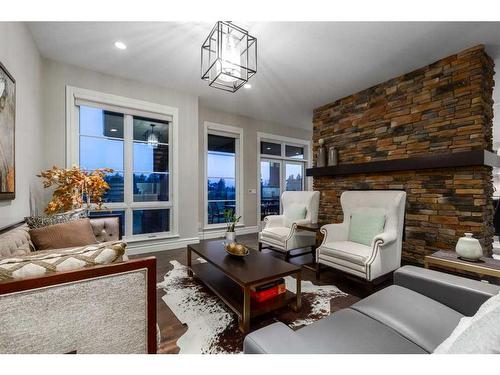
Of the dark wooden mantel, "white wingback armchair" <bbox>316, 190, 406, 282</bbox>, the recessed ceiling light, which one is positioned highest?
the recessed ceiling light

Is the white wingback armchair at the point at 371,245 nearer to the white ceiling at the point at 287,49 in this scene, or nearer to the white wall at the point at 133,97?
the white ceiling at the point at 287,49

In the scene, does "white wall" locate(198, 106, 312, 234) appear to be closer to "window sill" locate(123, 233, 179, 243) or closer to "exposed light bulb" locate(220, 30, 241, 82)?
"window sill" locate(123, 233, 179, 243)

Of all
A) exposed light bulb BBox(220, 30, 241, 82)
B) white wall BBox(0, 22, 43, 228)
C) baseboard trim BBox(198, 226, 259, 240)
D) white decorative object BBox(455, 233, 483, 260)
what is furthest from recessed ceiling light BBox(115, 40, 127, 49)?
white decorative object BBox(455, 233, 483, 260)

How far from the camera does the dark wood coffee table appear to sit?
1.61 meters

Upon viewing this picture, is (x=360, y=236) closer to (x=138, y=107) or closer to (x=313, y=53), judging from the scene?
(x=313, y=53)

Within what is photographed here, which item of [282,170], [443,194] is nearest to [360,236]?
[443,194]

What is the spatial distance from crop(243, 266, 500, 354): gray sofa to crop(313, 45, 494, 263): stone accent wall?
1995mm

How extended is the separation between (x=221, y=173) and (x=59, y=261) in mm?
4163

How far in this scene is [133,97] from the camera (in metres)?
3.51

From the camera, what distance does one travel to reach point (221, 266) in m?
1.89

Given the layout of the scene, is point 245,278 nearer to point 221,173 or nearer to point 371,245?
point 371,245

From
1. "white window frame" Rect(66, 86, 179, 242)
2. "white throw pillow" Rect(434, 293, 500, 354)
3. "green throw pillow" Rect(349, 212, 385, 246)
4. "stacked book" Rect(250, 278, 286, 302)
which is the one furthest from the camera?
"white window frame" Rect(66, 86, 179, 242)

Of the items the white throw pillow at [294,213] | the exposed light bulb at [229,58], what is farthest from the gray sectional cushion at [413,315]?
the white throw pillow at [294,213]

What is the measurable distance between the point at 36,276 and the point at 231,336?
4.05ft
